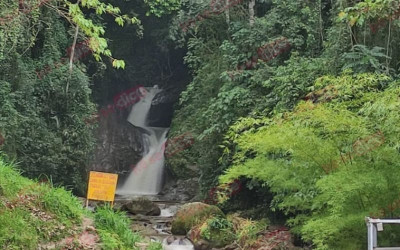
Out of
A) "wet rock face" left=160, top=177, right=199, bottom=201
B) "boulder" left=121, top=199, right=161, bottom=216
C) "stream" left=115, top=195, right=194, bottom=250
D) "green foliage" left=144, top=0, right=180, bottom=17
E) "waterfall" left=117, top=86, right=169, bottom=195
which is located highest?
"green foliage" left=144, top=0, right=180, bottom=17

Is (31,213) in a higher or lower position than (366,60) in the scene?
lower

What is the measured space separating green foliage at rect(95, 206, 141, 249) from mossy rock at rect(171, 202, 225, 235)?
215 inches

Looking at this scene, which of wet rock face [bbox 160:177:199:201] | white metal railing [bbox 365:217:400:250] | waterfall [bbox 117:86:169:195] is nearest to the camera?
white metal railing [bbox 365:217:400:250]

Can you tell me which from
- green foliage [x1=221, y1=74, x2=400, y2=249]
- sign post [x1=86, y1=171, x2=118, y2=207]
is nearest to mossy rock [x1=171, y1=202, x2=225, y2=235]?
green foliage [x1=221, y1=74, x2=400, y2=249]

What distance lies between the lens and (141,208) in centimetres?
1522

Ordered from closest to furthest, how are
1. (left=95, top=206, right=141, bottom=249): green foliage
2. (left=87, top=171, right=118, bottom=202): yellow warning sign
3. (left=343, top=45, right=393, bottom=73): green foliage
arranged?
(left=95, top=206, right=141, bottom=249): green foliage → (left=87, top=171, right=118, bottom=202): yellow warning sign → (left=343, top=45, right=393, bottom=73): green foliage

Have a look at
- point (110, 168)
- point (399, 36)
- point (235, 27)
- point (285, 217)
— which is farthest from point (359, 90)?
point (110, 168)

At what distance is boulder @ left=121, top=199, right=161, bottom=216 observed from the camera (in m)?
15.1

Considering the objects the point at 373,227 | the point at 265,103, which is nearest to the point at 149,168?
the point at 265,103

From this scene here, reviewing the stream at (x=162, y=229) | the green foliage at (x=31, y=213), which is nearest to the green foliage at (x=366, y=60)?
the stream at (x=162, y=229)

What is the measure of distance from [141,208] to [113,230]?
8486 mm

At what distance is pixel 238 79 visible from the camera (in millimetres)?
13836

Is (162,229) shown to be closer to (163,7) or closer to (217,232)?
(217,232)

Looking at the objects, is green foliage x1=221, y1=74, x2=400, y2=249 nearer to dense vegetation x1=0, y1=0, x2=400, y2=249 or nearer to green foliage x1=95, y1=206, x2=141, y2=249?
dense vegetation x1=0, y1=0, x2=400, y2=249
